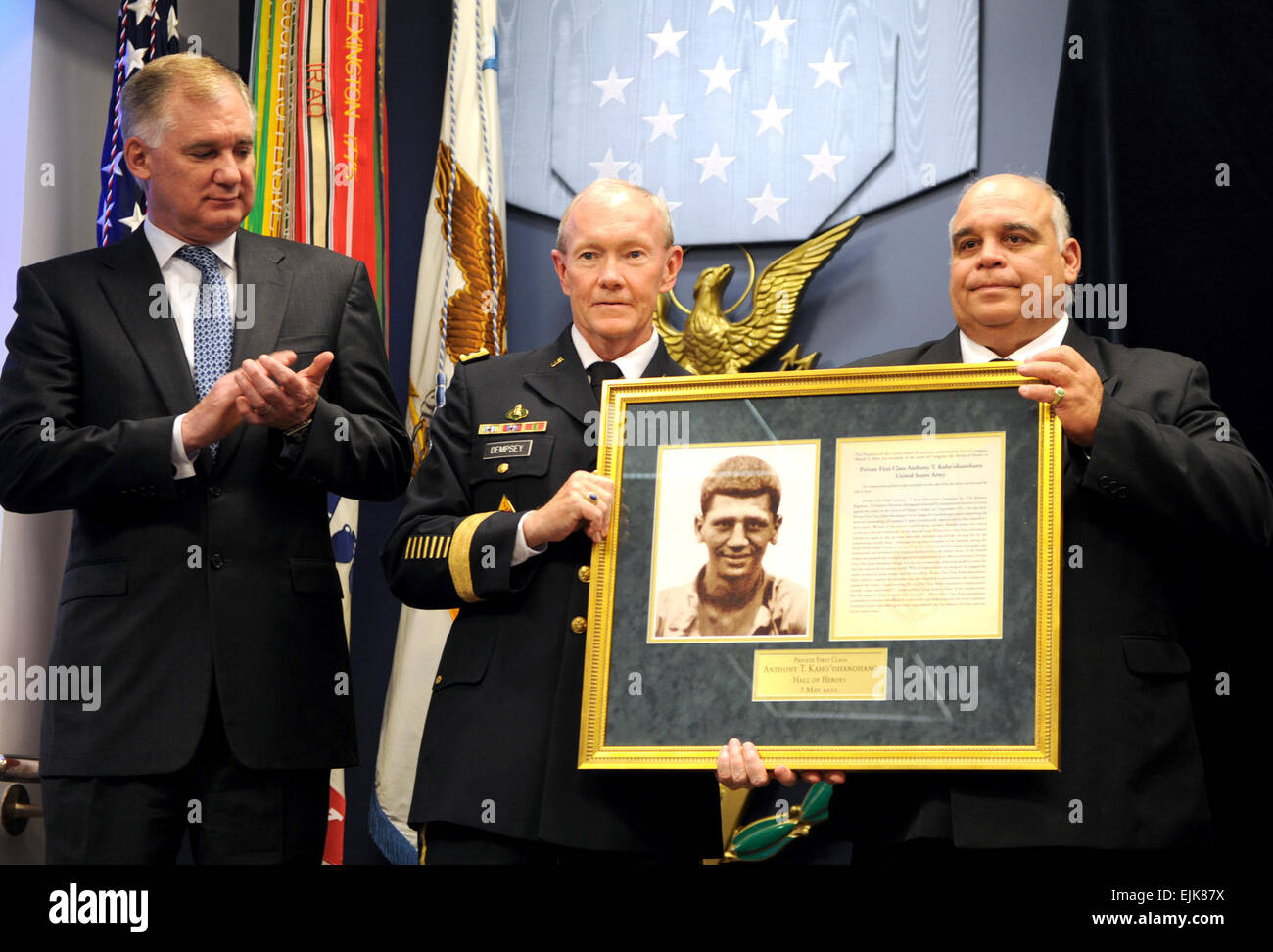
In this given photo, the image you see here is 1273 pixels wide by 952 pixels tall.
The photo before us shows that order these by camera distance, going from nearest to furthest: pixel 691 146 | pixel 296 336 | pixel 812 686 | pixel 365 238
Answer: pixel 812 686, pixel 296 336, pixel 365 238, pixel 691 146

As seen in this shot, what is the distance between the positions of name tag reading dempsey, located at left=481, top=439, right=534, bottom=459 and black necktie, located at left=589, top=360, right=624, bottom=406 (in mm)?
176

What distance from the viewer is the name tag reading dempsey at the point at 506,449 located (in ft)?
10.1

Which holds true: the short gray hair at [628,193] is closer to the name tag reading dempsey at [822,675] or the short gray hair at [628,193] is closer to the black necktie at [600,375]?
the black necktie at [600,375]

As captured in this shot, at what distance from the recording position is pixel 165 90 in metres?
3.27

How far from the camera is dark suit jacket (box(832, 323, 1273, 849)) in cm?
257

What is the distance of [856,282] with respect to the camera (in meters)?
4.77

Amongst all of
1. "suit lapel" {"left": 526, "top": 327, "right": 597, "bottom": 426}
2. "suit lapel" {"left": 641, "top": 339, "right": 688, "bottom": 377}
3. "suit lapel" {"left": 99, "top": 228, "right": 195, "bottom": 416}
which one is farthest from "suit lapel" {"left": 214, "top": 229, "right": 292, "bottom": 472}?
"suit lapel" {"left": 641, "top": 339, "right": 688, "bottom": 377}

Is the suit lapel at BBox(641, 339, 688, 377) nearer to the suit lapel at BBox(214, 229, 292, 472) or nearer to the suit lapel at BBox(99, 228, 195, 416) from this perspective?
the suit lapel at BBox(214, 229, 292, 472)

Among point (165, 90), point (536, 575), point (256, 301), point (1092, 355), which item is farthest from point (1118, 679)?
point (165, 90)

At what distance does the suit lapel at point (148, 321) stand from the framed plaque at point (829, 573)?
2.80ft

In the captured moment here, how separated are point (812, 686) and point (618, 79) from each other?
291 cm

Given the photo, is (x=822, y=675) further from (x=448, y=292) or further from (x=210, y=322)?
(x=448, y=292)

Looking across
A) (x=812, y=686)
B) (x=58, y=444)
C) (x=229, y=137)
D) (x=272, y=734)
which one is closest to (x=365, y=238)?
(x=229, y=137)

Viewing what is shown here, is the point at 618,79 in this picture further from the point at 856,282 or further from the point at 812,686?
the point at 812,686
